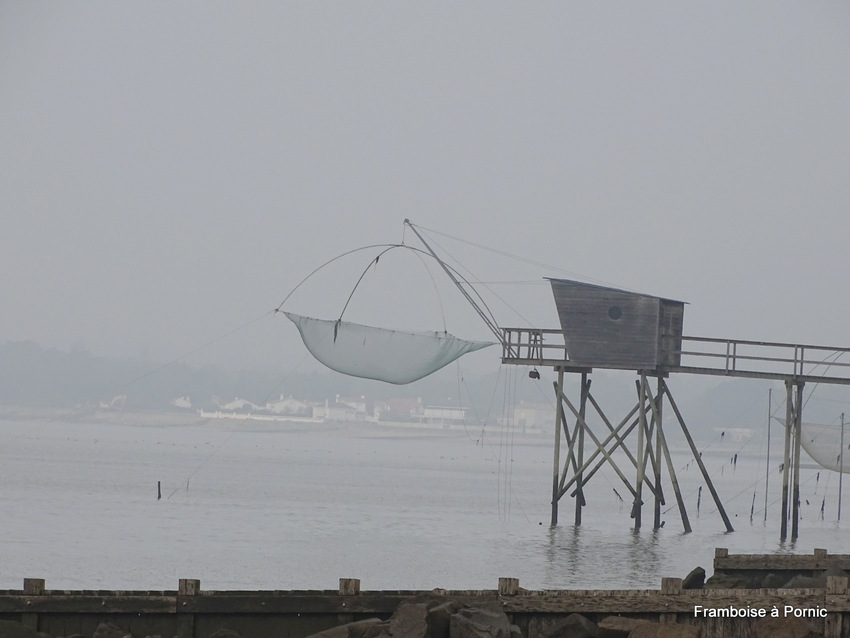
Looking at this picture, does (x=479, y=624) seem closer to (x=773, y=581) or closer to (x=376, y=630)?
(x=376, y=630)

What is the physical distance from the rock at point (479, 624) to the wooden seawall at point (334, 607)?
0.23 metres

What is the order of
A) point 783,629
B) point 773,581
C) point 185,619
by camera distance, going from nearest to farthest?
point 783,629 < point 185,619 < point 773,581

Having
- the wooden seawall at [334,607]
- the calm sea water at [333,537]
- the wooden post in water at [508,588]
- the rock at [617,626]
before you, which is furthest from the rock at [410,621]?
the calm sea water at [333,537]

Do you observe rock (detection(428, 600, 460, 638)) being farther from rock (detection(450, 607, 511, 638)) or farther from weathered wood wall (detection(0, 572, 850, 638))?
weathered wood wall (detection(0, 572, 850, 638))

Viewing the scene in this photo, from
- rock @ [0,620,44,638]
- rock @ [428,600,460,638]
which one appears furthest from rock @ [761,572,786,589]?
rock @ [0,620,44,638]

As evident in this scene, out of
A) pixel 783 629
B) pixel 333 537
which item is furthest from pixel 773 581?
pixel 333 537

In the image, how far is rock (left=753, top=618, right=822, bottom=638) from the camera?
1038 cm

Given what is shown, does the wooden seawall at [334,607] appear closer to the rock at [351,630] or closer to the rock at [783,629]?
the rock at [783,629]

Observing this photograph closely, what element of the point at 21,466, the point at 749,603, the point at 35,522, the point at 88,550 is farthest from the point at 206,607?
the point at 21,466

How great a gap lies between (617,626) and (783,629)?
1.39m

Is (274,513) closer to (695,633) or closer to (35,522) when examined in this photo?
(35,522)

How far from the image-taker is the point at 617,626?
34.9 ft

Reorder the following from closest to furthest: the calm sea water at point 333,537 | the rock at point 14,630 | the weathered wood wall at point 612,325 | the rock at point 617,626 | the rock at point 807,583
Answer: the rock at point 14,630 → the rock at point 617,626 → the rock at point 807,583 → the calm sea water at point 333,537 → the weathered wood wall at point 612,325

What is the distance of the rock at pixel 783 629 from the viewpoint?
1038cm
